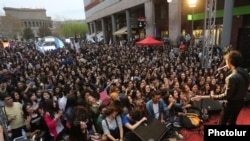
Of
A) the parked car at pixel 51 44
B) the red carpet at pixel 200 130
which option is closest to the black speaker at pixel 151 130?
the red carpet at pixel 200 130

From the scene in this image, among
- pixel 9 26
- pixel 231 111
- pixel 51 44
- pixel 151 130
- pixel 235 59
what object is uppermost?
pixel 9 26

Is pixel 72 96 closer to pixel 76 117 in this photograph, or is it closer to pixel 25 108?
pixel 25 108

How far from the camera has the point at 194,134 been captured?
549cm

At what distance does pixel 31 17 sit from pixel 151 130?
359 ft

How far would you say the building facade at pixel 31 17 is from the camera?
94162mm

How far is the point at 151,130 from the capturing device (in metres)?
4.73

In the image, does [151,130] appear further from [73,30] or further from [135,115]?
[73,30]

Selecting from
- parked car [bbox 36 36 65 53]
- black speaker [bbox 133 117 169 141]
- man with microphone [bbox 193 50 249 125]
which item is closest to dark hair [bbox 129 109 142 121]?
black speaker [bbox 133 117 169 141]

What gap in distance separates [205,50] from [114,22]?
2590cm

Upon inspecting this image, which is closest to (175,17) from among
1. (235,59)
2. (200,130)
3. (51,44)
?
(200,130)

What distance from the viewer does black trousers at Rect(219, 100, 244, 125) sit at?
3469 mm

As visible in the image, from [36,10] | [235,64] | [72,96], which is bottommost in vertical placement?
[72,96]

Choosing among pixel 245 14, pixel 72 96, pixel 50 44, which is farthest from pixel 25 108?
pixel 50 44

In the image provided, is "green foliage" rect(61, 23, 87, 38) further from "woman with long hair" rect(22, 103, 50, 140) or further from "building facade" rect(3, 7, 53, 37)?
"woman with long hair" rect(22, 103, 50, 140)
